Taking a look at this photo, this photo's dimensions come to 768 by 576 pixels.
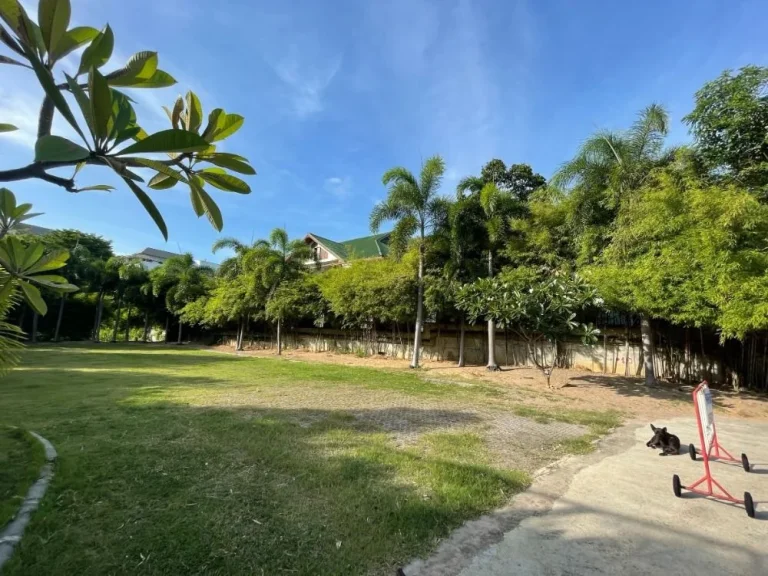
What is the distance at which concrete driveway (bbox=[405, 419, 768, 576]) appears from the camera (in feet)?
7.13

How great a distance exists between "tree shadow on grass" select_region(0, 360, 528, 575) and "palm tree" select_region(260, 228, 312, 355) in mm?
13711

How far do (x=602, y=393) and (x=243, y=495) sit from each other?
8601mm

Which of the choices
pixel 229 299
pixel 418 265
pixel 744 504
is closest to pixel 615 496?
pixel 744 504

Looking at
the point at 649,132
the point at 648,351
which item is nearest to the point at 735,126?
the point at 649,132

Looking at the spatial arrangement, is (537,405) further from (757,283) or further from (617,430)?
(757,283)

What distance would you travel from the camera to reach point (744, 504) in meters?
3.02

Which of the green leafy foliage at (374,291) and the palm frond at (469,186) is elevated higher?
the palm frond at (469,186)

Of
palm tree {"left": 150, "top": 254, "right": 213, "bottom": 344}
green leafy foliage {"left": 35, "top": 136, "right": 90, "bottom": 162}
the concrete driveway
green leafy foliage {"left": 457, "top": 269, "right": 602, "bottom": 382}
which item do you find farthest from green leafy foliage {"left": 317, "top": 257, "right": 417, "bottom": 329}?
palm tree {"left": 150, "top": 254, "right": 213, "bottom": 344}

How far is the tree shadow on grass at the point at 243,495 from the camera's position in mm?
2105

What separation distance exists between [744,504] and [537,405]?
4.43 meters

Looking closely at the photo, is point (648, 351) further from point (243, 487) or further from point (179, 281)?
point (179, 281)

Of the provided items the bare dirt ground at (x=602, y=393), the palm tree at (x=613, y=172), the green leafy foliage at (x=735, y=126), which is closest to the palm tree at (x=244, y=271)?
the bare dirt ground at (x=602, y=393)

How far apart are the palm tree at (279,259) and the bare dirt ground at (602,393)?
9.71 metres

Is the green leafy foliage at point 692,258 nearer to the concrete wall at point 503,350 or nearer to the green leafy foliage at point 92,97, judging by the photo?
the concrete wall at point 503,350
